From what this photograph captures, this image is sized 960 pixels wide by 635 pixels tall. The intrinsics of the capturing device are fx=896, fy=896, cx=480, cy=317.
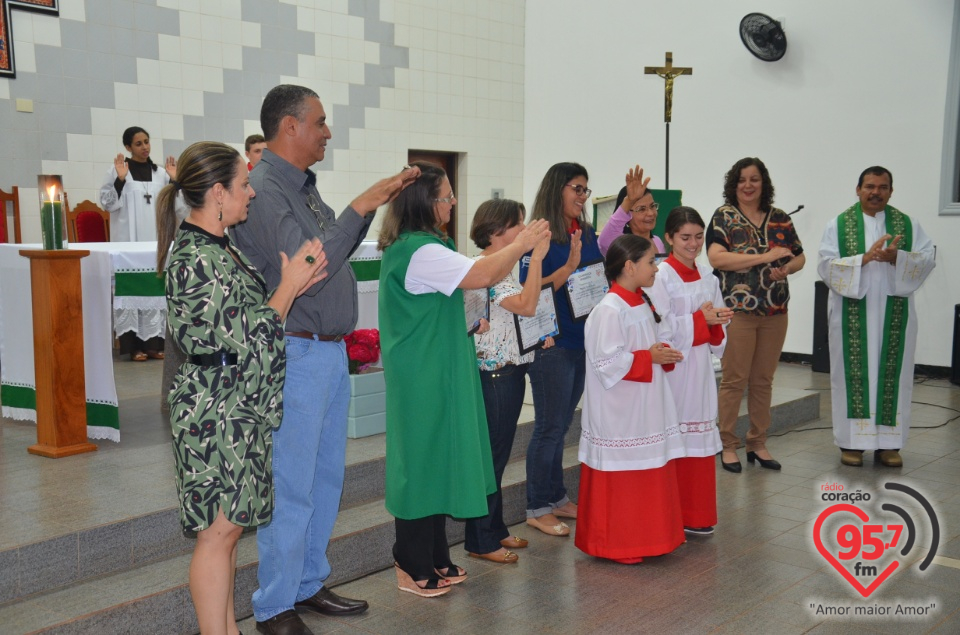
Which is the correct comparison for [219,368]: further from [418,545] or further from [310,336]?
[418,545]

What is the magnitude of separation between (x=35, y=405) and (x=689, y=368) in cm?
310

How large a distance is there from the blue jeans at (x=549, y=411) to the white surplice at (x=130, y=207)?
3.96 m

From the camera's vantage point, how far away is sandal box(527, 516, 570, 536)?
154 inches

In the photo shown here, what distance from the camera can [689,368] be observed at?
387 centimetres

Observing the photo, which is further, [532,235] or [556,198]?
[556,198]

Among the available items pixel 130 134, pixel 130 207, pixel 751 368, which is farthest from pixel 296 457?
pixel 130 134

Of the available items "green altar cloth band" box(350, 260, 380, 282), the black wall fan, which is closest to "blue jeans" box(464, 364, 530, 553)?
"green altar cloth band" box(350, 260, 380, 282)

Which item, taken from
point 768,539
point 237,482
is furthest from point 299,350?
point 768,539

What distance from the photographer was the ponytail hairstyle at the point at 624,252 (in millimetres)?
3537

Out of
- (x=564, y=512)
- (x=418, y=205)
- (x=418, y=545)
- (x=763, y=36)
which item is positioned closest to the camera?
(x=418, y=205)

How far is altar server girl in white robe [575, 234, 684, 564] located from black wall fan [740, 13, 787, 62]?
17.8ft

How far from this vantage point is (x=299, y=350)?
2.70 metres

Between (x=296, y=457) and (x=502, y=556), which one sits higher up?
(x=296, y=457)

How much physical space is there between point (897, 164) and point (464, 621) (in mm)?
6279
